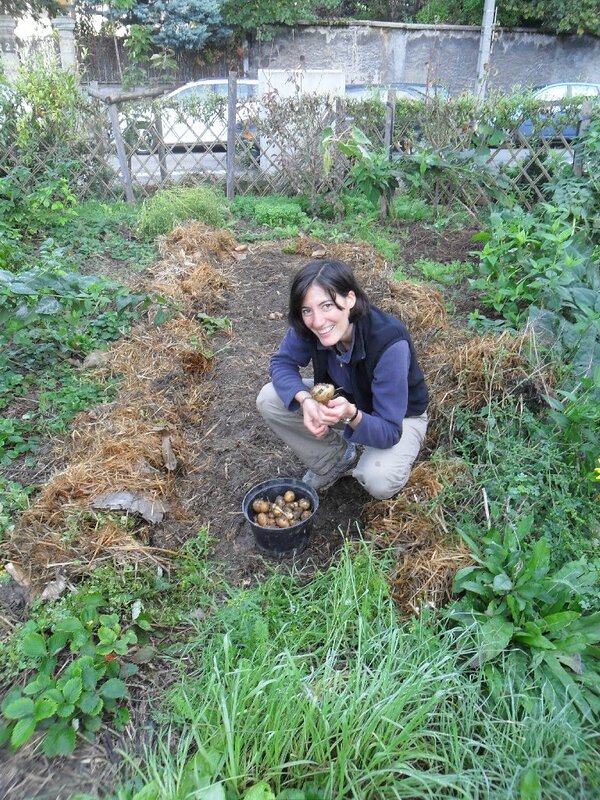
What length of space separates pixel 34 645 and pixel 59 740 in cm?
29

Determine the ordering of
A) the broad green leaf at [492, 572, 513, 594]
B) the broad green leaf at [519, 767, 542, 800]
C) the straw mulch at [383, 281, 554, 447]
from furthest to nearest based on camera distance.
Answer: the straw mulch at [383, 281, 554, 447] < the broad green leaf at [492, 572, 513, 594] < the broad green leaf at [519, 767, 542, 800]

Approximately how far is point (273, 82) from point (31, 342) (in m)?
7.44

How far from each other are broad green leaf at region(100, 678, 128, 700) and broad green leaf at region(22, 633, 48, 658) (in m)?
0.22

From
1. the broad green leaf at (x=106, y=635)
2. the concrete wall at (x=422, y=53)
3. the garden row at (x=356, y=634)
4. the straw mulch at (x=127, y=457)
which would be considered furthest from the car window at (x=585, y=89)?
the broad green leaf at (x=106, y=635)

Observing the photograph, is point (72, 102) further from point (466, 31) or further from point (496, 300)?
point (466, 31)

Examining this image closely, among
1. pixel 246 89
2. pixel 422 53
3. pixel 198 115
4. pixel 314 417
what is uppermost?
pixel 422 53

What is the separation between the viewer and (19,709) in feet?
5.13

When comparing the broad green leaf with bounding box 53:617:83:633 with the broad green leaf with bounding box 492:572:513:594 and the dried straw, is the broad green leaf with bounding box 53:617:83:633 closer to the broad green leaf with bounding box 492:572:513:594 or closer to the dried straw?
the dried straw

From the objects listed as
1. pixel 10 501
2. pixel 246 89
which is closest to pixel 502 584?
pixel 10 501

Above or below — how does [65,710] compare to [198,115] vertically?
below

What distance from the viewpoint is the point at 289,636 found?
1.92 m

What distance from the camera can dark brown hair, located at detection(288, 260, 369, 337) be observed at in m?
2.11

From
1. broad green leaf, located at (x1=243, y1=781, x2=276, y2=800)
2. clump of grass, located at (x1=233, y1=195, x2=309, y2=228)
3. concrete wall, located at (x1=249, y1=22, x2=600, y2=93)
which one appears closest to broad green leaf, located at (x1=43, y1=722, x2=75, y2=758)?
broad green leaf, located at (x1=243, y1=781, x2=276, y2=800)

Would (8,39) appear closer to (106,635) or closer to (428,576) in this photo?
(106,635)
